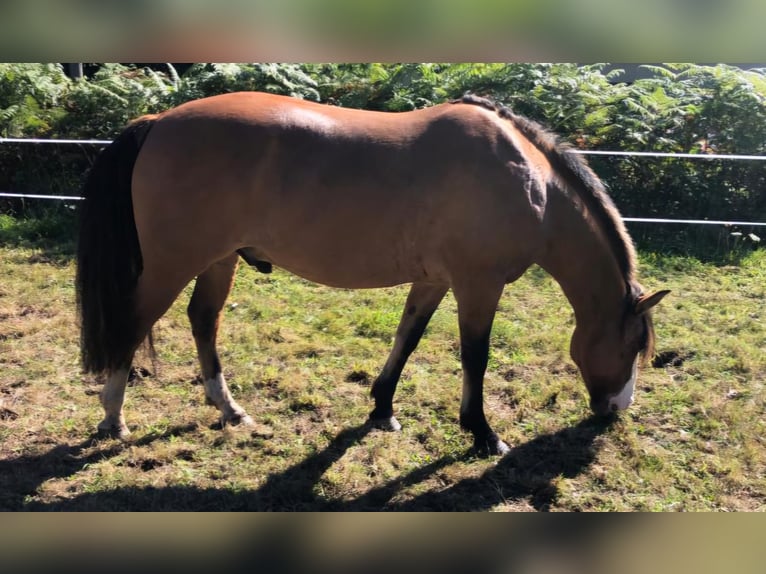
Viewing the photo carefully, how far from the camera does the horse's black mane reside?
3.63 metres

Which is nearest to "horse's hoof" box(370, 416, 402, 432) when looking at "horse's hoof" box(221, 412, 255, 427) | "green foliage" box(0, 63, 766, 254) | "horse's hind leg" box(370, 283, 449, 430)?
"horse's hind leg" box(370, 283, 449, 430)

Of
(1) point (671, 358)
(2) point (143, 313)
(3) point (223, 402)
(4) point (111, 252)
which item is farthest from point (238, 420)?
(1) point (671, 358)

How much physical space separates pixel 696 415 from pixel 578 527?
2416mm

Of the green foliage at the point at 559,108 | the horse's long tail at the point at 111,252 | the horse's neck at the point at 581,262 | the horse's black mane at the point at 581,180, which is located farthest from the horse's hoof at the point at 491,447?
the green foliage at the point at 559,108

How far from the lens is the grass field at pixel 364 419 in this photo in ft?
11.2

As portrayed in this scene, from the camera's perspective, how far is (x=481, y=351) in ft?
12.1

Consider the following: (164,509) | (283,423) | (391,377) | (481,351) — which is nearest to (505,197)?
(481,351)

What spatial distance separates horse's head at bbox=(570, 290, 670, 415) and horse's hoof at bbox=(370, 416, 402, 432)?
126 centimetres

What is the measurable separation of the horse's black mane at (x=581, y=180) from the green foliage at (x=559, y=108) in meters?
4.08

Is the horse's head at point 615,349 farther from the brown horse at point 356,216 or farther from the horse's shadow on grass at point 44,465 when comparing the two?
the horse's shadow on grass at point 44,465

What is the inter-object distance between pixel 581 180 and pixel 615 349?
1062mm

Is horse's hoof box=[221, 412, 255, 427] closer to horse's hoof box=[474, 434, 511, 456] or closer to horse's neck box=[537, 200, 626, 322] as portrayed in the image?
horse's hoof box=[474, 434, 511, 456]

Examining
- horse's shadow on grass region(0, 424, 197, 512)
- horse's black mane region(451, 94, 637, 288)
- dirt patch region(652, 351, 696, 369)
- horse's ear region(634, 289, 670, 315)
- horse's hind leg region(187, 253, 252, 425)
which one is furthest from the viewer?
dirt patch region(652, 351, 696, 369)
